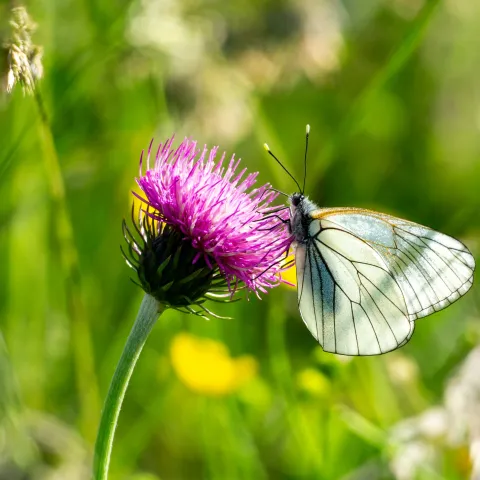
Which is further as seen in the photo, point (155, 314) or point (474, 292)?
point (474, 292)

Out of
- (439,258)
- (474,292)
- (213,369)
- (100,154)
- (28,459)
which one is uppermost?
(100,154)

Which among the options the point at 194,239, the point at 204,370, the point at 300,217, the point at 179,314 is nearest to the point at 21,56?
the point at 194,239

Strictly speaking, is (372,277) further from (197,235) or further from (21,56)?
(21,56)

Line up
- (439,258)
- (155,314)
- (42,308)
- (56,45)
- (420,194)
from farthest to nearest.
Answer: (420,194)
(56,45)
(42,308)
(439,258)
(155,314)

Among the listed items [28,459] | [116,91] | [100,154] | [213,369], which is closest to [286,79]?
[116,91]

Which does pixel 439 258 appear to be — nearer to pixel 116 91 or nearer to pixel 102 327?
pixel 102 327

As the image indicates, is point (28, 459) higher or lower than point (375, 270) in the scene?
lower
